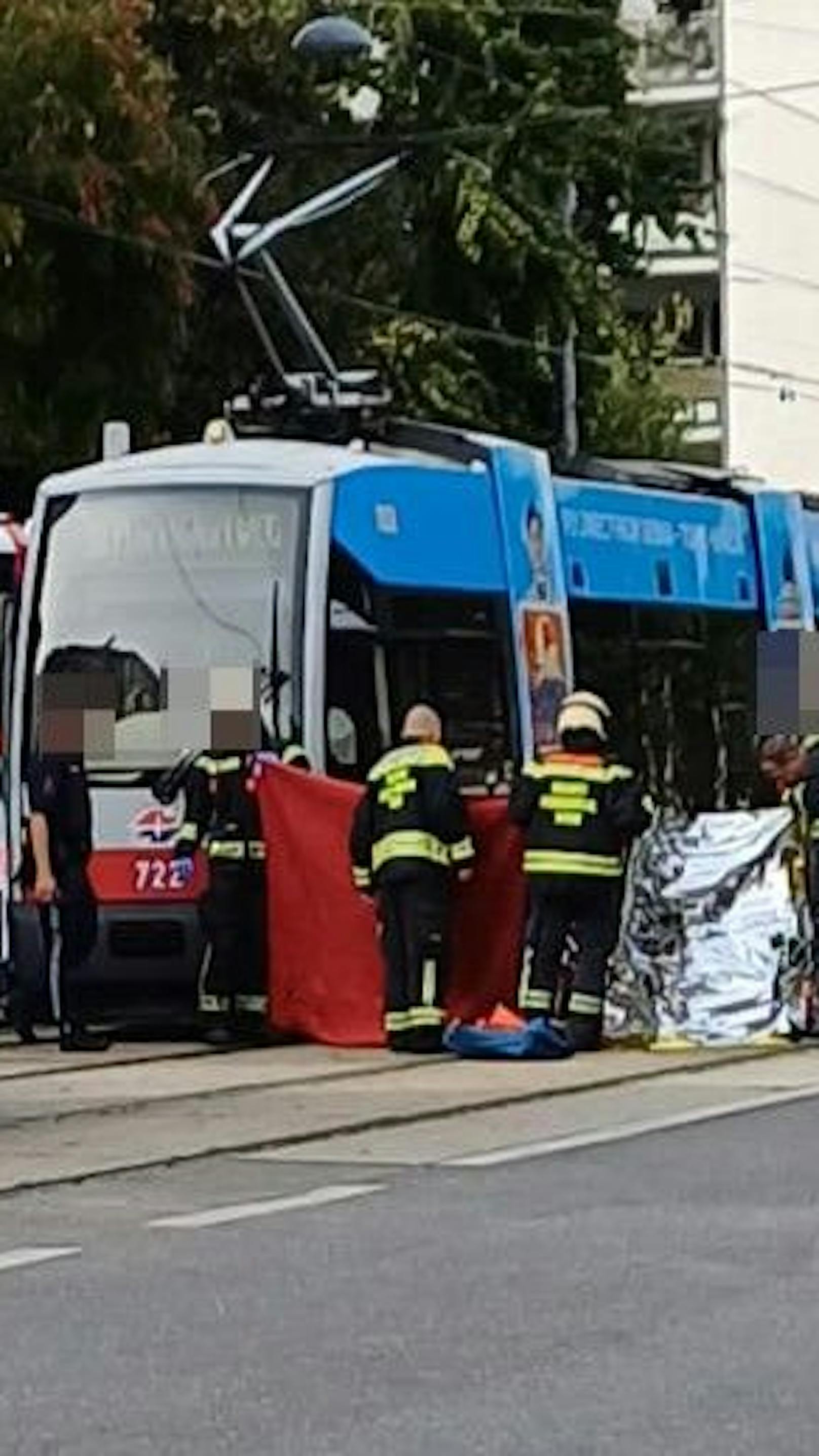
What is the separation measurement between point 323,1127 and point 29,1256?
3.58m

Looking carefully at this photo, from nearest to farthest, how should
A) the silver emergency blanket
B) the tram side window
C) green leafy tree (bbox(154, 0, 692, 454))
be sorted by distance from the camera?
the silver emergency blanket → the tram side window → green leafy tree (bbox(154, 0, 692, 454))

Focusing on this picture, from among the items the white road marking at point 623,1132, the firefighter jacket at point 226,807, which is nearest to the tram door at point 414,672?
the firefighter jacket at point 226,807

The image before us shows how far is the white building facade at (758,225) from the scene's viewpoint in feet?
186

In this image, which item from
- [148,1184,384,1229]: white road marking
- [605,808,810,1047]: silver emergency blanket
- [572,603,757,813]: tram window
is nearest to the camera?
Answer: [148,1184,384,1229]: white road marking

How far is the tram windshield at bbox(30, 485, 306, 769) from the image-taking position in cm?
1891

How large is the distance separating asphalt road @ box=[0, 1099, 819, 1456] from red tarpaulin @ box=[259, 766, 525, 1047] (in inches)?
194

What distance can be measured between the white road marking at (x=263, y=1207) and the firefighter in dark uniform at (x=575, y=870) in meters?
5.16

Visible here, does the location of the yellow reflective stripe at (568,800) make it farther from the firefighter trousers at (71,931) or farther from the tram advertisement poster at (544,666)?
the tram advertisement poster at (544,666)

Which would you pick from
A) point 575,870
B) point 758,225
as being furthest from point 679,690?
point 758,225

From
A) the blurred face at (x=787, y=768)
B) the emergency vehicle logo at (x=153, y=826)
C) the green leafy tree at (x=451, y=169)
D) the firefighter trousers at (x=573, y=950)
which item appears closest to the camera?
the firefighter trousers at (x=573, y=950)

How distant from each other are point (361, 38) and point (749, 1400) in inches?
807

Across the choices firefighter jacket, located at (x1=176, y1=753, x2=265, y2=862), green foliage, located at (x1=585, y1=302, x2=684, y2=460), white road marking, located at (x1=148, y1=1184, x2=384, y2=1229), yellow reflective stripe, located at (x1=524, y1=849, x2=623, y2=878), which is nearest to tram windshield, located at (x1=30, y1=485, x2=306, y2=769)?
firefighter jacket, located at (x1=176, y1=753, x2=265, y2=862)

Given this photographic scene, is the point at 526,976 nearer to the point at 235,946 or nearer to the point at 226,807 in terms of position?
the point at 235,946

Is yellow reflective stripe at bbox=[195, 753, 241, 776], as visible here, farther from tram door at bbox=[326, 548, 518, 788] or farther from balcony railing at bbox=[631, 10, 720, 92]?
balcony railing at bbox=[631, 10, 720, 92]
